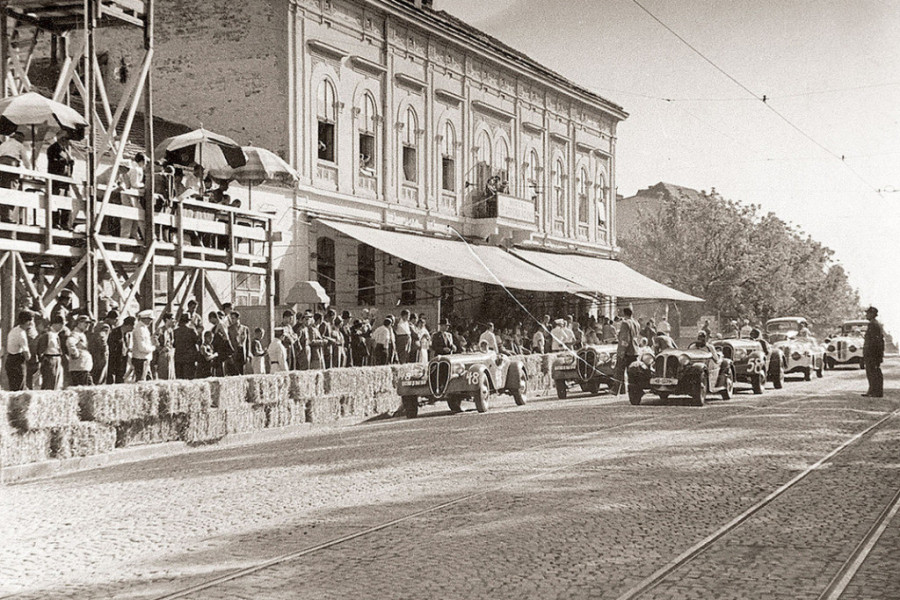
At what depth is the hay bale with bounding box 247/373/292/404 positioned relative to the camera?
1814cm

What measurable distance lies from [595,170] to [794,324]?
13.1 m

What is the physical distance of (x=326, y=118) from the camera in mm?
31297

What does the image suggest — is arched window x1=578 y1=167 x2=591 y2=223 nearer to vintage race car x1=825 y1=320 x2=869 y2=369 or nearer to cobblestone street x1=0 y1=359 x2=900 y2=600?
vintage race car x1=825 y1=320 x2=869 y2=369

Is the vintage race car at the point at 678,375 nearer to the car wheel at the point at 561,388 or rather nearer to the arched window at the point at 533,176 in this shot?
the car wheel at the point at 561,388

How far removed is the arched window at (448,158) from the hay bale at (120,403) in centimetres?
2295

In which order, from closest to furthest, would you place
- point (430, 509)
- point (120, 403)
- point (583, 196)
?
point (430, 509) → point (120, 403) → point (583, 196)

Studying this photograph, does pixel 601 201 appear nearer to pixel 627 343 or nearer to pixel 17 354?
pixel 627 343

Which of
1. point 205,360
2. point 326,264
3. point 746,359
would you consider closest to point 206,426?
point 205,360

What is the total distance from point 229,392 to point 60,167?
16.9ft

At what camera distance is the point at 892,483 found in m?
11.3

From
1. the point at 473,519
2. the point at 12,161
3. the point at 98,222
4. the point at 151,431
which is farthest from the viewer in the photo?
A: the point at 98,222

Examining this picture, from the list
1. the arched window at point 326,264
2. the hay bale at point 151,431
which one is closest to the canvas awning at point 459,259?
the arched window at point 326,264

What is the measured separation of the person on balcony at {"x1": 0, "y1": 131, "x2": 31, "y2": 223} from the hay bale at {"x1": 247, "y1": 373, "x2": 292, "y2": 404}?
15.4ft

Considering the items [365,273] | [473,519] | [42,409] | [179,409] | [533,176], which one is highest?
[533,176]
